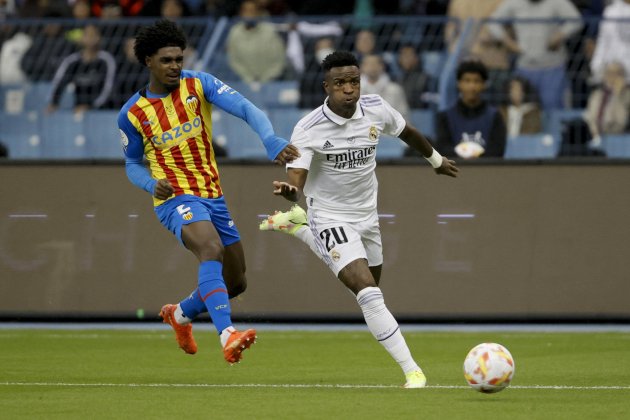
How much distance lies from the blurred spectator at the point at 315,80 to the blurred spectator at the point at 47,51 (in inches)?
112

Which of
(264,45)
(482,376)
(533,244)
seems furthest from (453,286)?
(482,376)

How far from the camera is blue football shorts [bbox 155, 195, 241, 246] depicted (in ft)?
32.7

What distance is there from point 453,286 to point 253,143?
3055 mm

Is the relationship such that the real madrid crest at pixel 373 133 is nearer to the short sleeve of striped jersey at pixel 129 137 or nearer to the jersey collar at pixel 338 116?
the jersey collar at pixel 338 116

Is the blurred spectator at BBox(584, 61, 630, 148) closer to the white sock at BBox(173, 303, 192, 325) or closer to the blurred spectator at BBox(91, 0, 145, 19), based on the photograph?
the white sock at BBox(173, 303, 192, 325)

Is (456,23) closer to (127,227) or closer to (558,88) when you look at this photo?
(558,88)

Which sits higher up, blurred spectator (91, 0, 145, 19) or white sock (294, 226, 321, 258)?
blurred spectator (91, 0, 145, 19)

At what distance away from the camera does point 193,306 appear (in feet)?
34.8

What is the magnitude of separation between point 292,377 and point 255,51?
23.0 ft

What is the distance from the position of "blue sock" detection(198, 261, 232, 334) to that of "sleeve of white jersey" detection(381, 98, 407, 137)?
5.19ft

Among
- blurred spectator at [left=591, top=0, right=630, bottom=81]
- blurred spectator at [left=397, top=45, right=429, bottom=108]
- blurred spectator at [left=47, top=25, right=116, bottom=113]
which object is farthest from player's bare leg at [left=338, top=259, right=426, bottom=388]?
blurred spectator at [left=47, top=25, right=116, bottom=113]

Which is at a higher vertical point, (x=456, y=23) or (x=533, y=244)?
(x=456, y=23)

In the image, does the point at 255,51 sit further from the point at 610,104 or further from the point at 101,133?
the point at 610,104

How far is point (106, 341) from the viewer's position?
12.9m
